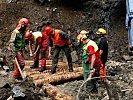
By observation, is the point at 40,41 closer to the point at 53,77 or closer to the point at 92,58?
the point at 53,77

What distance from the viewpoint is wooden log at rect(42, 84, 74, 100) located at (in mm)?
9675

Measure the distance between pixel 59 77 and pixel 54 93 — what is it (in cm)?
156

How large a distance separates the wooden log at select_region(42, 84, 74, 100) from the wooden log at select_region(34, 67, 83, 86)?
1.44ft

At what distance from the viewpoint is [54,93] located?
10.1 meters

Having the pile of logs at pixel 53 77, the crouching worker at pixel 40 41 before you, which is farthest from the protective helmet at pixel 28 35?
the pile of logs at pixel 53 77

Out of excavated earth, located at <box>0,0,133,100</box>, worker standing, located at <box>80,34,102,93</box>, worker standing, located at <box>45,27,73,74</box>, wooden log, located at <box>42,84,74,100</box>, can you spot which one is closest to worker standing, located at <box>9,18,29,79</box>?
worker standing, located at <box>45,27,73,74</box>

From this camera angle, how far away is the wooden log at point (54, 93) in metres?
9.68

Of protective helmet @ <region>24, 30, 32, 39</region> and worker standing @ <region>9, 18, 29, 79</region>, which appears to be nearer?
worker standing @ <region>9, 18, 29, 79</region>

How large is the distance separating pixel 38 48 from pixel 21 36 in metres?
1.78

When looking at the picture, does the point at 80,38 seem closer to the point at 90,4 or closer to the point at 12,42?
the point at 12,42

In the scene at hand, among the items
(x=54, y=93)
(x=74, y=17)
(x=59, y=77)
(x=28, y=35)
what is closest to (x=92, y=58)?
(x=54, y=93)

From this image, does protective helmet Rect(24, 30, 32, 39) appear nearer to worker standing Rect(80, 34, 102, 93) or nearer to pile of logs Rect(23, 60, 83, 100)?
pile of logs Rect(23, 60, 83, 100)

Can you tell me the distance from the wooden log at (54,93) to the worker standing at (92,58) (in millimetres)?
796

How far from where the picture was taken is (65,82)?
38.5 feet
